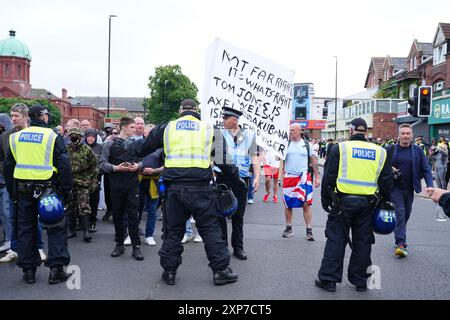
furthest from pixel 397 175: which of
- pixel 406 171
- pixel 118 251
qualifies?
pixel 118 251

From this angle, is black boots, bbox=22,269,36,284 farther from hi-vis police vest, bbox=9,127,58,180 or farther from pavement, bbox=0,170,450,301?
hi-vis police vest, bbox=9,127,58,180

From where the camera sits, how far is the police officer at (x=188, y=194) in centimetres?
478

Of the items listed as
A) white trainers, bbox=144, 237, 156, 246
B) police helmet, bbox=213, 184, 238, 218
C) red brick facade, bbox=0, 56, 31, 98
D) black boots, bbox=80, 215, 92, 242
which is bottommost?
white trainers, bbox=144, 237, 156, 246

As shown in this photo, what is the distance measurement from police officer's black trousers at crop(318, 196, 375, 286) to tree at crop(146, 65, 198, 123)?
216 feet

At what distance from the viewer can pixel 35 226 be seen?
16.5 ft

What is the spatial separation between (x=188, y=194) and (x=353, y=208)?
173 cm

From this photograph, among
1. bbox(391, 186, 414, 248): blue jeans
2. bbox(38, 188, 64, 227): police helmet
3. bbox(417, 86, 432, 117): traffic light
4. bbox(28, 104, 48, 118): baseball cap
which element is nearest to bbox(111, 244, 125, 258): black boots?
bbox(38, 188, 64, 227): police helmet

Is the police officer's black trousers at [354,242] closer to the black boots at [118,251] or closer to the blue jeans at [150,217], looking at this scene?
the black boots at [118,251]

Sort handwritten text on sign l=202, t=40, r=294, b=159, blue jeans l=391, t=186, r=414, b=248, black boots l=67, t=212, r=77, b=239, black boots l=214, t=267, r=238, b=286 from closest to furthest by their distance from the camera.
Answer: black boots l=214, t=267, r=238, b=286, handwritten text on sign l=202, t=40, r=294, b=159, blue jeans l=391, t=186, r=414, b=248, black boots l=67, t=212, r=77, b=239

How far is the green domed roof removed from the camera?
327 feet

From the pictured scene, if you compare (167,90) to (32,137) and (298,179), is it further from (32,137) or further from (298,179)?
(32,137)

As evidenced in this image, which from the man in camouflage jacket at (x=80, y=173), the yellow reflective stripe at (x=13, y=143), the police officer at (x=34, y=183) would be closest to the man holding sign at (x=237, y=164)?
the police officer at (x=34, y=183)
